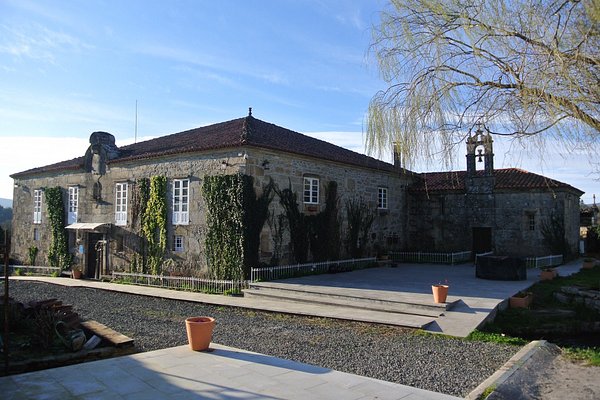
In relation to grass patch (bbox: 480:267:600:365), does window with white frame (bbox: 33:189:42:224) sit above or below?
above

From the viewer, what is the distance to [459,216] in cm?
2295

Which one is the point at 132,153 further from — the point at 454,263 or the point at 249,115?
the point at 454,263

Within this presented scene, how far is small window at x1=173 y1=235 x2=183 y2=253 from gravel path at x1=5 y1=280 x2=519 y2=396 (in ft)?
15.4

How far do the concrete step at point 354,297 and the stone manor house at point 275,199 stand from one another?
2364mm

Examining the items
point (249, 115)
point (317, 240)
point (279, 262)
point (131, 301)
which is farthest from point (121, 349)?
point (249, 115)

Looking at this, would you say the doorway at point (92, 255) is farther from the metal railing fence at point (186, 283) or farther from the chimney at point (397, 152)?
the chimney at point (397, 152)

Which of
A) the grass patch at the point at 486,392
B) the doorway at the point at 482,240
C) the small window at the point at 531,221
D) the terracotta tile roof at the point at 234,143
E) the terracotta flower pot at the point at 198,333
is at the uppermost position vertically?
the terracotta tile roof at the point at 234,143

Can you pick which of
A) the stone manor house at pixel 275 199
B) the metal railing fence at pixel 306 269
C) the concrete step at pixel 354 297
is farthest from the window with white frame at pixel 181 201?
the concrete step at pixel 354 297

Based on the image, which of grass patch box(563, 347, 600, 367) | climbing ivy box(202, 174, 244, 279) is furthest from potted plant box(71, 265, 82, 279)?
grass patch box(563, 347, 600, 367)

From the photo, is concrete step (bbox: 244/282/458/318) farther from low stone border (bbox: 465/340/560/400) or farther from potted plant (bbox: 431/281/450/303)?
low stone border (bbox: 465/340/560/400)

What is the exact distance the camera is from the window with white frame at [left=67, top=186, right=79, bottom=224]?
21656 millimetres

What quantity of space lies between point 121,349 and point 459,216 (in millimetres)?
19298

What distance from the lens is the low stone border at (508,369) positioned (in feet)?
18.0

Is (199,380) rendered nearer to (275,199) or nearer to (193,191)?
(275,199)
